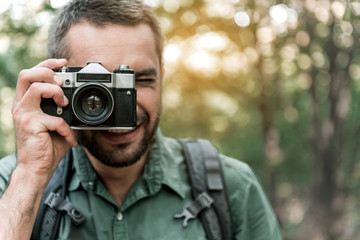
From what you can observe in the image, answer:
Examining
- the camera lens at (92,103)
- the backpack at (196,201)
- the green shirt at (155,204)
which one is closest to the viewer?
the camera lens at (92,103)

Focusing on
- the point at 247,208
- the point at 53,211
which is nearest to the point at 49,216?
the point at 53,211

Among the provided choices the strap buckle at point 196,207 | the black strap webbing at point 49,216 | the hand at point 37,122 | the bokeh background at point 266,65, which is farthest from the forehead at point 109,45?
the bokeh background at point 266,65

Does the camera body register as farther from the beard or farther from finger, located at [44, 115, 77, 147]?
the beard

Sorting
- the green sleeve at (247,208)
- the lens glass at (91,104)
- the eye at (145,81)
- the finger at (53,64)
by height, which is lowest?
the green sleeve at (247,208)

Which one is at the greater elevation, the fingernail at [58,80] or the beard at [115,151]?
the fingernail at [58,80]

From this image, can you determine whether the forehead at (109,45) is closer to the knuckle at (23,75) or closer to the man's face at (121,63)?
the man's face at (121,63)

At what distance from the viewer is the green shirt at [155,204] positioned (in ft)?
7.48

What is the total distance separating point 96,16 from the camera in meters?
2.32

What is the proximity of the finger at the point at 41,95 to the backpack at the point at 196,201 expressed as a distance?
456 millimetres

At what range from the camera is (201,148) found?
2.56 m

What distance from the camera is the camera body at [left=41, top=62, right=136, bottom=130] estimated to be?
6.73 feet

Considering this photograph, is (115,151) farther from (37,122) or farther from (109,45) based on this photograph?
(109,45)

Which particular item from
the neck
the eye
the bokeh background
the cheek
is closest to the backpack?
the neck

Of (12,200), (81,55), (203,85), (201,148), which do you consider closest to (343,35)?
(203,85)
